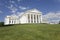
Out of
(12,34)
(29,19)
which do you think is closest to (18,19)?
(29,19)

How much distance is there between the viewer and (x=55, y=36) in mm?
26500

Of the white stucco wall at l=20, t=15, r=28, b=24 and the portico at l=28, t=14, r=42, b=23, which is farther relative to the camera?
the portico at l=28, t=14, r=42, b=23

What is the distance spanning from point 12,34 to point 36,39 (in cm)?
478

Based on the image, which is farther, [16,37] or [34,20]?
[34,20]

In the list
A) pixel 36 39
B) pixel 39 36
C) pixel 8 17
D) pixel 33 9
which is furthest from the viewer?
pixel 8 17

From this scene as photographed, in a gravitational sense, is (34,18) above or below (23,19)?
above

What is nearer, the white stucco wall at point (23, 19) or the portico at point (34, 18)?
the white stucco wall at point (23, 19)

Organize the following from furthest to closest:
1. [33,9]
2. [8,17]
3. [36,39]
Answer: [8,17] < [33,9] < [36,39]

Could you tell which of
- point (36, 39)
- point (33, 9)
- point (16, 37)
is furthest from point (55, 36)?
point (33, 9)

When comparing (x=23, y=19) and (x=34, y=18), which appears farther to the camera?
(x=34, y=18)

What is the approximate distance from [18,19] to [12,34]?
140 feet

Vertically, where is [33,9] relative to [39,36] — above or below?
above

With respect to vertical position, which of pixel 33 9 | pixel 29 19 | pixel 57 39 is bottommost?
pixel 57 39

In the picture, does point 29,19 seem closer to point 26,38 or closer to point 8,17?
point 8,17
